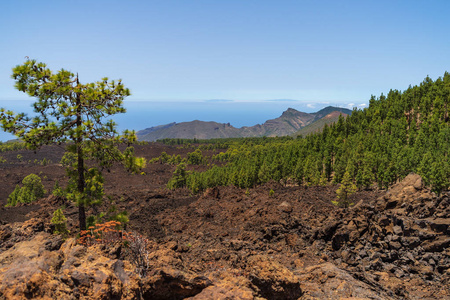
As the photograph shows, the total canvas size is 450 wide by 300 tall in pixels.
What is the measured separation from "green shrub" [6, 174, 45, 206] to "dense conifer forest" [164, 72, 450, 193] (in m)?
37.9

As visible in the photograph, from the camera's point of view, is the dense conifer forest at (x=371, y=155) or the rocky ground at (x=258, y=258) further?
the dense conifer forest at (x=371, y=155)

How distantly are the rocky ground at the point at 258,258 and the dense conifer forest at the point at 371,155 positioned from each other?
3597 cm

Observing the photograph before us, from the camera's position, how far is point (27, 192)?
63062 mm

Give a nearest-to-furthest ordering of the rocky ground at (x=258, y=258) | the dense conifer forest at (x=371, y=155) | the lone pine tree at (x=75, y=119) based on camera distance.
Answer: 1. the rocky ground at (x=258, y=258)
2. the lone pine tree at (x=75, y=119)
3. the dense conifer forest at (x=371, y=155)

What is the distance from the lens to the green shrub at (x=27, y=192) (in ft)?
202

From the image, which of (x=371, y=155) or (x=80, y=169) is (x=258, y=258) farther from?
(x=371, y=155)

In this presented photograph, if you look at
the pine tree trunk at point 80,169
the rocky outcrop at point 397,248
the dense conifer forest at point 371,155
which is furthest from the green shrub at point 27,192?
the rocky outcrop at point 397,248

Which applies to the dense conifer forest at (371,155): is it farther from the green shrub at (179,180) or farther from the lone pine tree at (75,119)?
the lone pine tree at (75,119)

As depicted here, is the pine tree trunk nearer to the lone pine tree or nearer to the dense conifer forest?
the lone pine tree

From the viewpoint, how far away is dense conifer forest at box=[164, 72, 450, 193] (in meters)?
65.4

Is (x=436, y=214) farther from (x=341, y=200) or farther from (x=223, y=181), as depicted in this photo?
(x=223, y=181)

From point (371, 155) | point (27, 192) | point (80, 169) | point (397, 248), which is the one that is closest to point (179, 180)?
point (27, 192)

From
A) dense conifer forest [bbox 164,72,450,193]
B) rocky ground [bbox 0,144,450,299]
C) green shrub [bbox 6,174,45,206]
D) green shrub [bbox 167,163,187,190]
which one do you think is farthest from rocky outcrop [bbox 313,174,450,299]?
green shrub [bbox 167,163,187,190]

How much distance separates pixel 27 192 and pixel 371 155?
87859 millimetres
